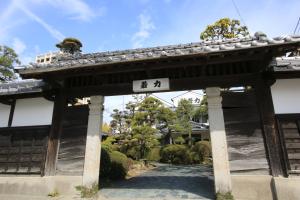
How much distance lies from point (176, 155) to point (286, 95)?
18.7 meters

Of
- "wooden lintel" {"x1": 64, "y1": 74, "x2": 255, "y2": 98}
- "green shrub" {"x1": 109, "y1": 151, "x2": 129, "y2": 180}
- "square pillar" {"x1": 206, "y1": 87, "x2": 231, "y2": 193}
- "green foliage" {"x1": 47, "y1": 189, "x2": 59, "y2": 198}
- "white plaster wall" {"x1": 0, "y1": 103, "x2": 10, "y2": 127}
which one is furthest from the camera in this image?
"green shrub" {"x1": 109, "y1": 151, "x2": 129, "y2": 180}

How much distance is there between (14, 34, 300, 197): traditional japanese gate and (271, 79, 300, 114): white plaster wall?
25 cm

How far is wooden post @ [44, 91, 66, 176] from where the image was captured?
8641 mm

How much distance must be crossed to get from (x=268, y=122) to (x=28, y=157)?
8.54m

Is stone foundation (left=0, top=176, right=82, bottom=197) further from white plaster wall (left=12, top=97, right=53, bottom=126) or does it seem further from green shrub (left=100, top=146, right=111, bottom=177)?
green shrub (left=100, top=146, right=111, bottom=177)

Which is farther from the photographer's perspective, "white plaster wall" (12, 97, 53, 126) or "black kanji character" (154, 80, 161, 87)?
"white plaster wall" (12, 97, 53, 126)

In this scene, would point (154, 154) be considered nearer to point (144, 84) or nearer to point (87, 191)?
point (87, 191)

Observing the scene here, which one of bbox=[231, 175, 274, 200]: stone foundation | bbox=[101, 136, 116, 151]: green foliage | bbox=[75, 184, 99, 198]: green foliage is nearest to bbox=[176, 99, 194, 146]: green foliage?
bbox=[101, 136, 116, 151]: green foliage

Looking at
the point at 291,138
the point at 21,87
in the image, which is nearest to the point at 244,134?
the point at 291,138

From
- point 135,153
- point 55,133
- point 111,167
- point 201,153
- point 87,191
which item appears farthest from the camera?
point 201,153

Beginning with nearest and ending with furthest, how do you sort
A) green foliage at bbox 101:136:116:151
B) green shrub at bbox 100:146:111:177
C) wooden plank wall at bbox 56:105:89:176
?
wooden plank wall at bbox 56:105:89:176 → green shrub at bbox 100:146:111:177 → green foliage at bbox 101:136:116:151

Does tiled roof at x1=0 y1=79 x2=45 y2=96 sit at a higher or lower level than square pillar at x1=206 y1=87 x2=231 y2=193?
higher

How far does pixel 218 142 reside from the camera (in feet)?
24.7

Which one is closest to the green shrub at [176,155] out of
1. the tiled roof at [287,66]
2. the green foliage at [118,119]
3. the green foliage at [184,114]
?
the green foliage at [184,114]
